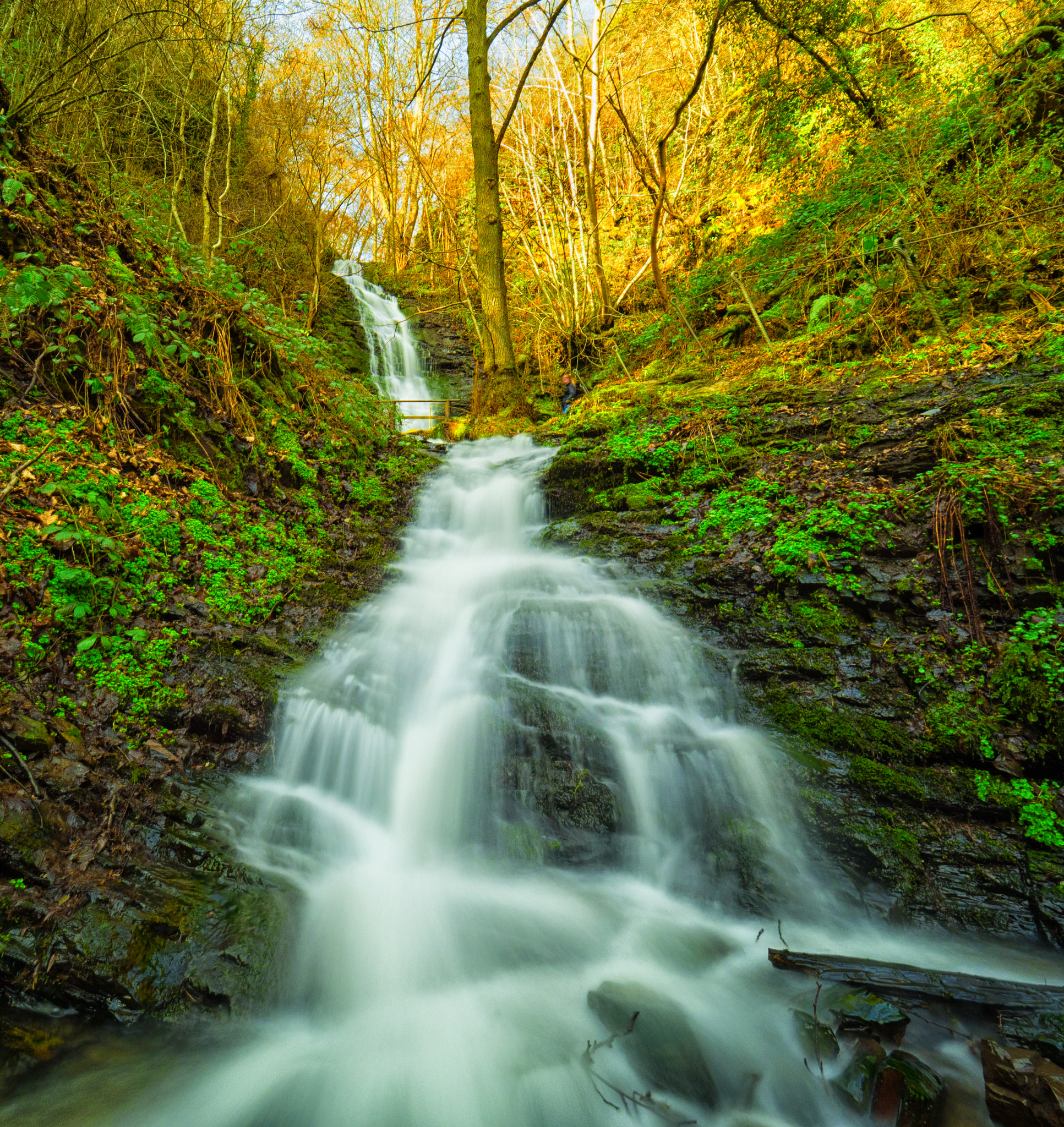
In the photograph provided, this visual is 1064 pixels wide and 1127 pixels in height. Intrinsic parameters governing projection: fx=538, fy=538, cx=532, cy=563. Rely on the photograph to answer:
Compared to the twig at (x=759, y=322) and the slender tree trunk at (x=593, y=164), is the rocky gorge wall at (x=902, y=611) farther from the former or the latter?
the slender tree trunk at (x=593, y=164)

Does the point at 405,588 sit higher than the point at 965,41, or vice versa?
the point at 965,41

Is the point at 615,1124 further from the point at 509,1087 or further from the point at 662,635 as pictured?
the point at 662,635

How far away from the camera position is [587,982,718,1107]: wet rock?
222 centimetres

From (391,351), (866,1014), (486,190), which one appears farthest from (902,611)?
(391,351)

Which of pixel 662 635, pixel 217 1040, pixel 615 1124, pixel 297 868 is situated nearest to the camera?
pixel 615 1124

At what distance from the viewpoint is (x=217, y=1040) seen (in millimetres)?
2250

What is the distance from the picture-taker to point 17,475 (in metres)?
3.12

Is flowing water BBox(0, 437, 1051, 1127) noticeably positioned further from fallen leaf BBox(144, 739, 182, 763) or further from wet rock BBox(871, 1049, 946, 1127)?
fallen leaf BBox(144, 739, 182, 763)

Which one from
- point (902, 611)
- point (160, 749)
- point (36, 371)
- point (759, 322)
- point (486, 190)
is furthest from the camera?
point (486, 190)

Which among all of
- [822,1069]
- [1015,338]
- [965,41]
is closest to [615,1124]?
[822,1069]

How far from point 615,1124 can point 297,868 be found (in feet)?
6.40

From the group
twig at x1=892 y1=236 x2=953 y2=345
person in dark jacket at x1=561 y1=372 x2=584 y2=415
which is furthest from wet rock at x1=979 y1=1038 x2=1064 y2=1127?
person in dark jacket at x1=561 y1=372 x2=584 y2=415

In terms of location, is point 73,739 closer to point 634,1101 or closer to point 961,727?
point 634,1101

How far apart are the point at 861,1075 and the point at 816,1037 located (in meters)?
0.20
